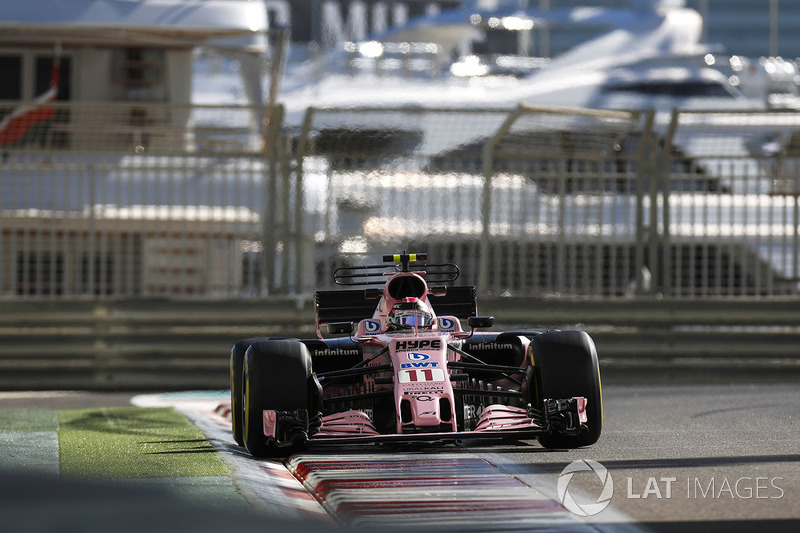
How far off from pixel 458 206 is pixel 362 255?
96 centimetres

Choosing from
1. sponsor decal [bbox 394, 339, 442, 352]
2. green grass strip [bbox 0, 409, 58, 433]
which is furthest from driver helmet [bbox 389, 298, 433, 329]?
green grass strip [bbox 0, 409, 58, 433]

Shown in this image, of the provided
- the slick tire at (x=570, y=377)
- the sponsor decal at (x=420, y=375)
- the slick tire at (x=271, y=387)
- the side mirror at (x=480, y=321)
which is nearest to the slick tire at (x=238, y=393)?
the slick tire at (x=271, y=387)

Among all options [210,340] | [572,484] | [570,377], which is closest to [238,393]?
[570,377]

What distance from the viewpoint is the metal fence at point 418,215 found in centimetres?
1304

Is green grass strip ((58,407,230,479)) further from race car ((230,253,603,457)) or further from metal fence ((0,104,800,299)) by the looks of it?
metal fence ((0,104,800,299))

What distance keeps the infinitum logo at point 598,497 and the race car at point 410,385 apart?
62 centimetres

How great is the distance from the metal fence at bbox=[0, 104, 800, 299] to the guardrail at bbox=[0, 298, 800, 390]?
0.18 metres

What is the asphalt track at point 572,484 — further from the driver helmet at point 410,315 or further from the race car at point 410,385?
the driver helmet at point 410,315

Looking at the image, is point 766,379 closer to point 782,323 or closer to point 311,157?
point 782,323

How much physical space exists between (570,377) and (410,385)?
92 cm

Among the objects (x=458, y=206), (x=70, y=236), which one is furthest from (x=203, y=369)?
(x=458, y=206)

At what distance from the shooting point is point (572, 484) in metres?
6.51

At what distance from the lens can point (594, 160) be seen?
13375 mm

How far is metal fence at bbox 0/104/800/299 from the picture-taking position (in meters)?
13.0
